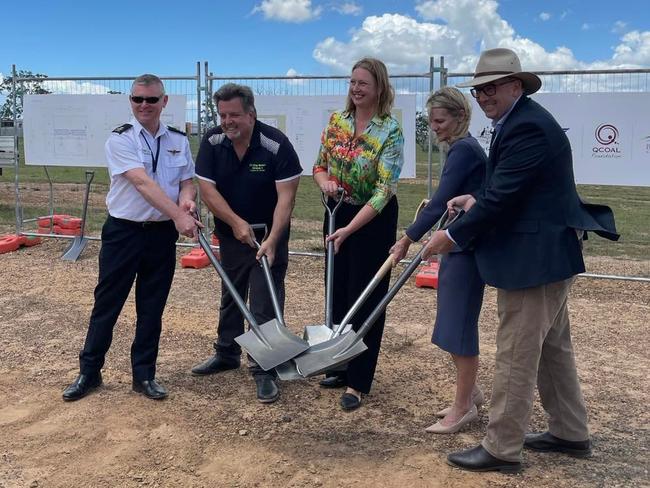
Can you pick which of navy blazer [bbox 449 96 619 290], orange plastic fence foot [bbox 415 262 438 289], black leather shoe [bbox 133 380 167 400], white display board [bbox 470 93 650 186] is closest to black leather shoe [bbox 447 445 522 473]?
navy blazer [bbox 449 96 619 290]

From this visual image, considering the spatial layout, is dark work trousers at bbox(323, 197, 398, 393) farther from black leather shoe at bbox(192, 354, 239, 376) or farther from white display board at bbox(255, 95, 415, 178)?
white display board at bbox(255, 95, 415, 178)

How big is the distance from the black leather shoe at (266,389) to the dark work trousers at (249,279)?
0.18 ft

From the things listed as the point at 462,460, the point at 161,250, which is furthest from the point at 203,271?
the point at 462,460

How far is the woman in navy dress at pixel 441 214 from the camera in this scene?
368cm

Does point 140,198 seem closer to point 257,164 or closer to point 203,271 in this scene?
point 257,164

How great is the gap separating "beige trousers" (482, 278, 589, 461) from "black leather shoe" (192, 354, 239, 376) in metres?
2.15

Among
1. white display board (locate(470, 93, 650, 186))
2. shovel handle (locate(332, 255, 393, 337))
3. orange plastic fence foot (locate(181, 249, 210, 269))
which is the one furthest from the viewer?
orange plastic fence foot (locate(181, 249, 210, 269))

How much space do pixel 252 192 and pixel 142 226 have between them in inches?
29.3

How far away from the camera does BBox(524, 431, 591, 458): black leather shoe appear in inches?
143

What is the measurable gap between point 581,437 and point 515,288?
3.44ft

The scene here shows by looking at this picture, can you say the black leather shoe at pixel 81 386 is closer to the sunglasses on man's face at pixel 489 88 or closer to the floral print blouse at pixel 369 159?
the floral print blouse at pixel 369 159

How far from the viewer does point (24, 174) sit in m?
24.3

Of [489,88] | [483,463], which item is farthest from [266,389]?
[489,88]

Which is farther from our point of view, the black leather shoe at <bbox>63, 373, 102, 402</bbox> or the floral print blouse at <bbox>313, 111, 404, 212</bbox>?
→ the black leather shoe at <bbox>63, 373, 102, 402</bbox>
